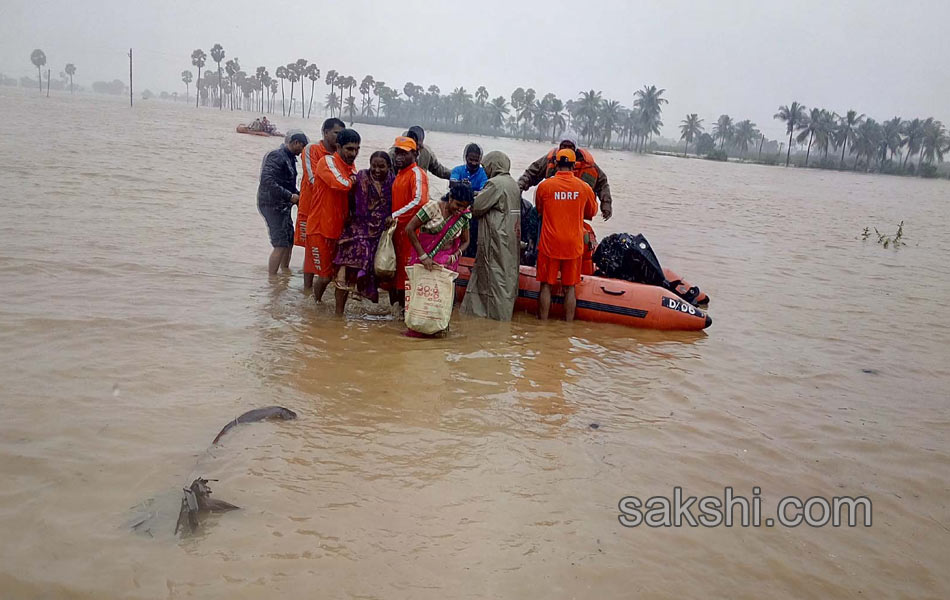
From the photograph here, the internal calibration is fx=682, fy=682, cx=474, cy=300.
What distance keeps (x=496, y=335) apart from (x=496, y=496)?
9.63 ft

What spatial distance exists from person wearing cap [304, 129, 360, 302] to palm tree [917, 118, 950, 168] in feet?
323

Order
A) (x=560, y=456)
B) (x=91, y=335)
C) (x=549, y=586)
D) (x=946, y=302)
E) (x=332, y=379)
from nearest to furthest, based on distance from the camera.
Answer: (x=549, y=586), (x=560, y=456), (x=332, y=379), (x=91, y=335), (x=946, y=302)

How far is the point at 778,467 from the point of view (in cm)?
395

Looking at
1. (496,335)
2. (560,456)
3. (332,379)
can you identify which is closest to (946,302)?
(496,335)

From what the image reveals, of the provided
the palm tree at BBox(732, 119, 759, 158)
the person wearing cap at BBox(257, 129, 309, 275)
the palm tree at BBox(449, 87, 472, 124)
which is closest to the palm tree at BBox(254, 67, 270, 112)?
the palm tree at BBox(449, 87, 472, 124)

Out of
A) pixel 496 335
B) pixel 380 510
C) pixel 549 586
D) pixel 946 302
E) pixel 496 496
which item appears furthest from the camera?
pixel 946 302

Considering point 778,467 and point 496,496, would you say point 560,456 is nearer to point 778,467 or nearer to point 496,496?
point 496,496

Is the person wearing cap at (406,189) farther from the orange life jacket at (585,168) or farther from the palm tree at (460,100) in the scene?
the palm tree at (460,100)

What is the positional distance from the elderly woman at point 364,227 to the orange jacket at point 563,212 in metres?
1.55

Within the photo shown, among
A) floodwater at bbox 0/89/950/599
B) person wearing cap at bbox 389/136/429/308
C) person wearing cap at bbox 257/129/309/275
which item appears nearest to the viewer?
floodwater at bbox 0/89/950/599

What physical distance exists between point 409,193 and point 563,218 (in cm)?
157

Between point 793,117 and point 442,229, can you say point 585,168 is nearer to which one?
point 442,229

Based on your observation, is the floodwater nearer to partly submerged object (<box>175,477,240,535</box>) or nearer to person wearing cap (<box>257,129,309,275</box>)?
partly submerged object (<box>175,477,240,535</box>)

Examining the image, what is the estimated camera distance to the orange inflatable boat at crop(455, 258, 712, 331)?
6.84m
